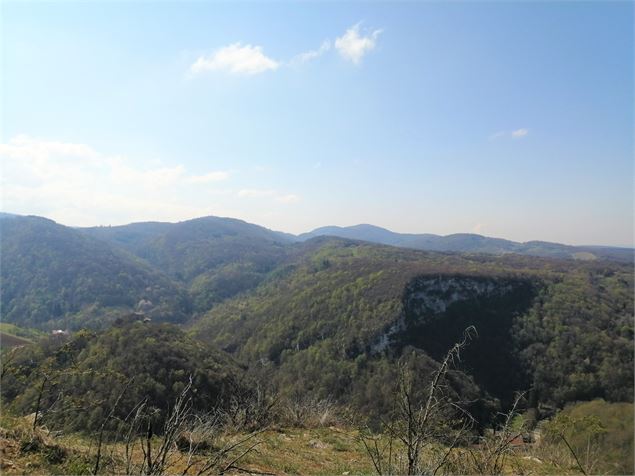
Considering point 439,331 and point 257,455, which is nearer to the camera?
point 257,455

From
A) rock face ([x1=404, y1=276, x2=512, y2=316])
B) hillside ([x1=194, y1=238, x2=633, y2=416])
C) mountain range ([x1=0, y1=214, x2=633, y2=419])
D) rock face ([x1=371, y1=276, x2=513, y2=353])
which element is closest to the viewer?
mountain range ([x1=0, y1=214, x2=633, y2=419])

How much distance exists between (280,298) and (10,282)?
13256cm

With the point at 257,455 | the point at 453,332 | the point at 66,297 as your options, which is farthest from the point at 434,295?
the point at 66,297

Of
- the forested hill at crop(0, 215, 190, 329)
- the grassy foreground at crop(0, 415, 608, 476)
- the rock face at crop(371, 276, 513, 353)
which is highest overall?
the grassy foreground at crop(0, 415, 608, 476)

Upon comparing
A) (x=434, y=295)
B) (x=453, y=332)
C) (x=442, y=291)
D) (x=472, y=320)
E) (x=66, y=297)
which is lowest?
(x=66, y=297)

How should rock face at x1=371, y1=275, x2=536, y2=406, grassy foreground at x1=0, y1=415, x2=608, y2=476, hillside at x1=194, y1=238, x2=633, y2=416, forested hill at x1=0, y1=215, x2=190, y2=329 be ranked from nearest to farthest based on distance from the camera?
grassy foreground at x1=0, y1=415, x2=608, y2=476
hillside at x1=194, y1=238, x2=633, y2=416
rock face at x1=371, y1=275, x2=536, y2=406
forested hill at x1=0, y1=215, x2=190, y2=329

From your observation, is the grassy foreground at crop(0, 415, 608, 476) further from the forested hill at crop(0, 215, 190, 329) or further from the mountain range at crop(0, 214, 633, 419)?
the forested hill at crop(0, 215, 190, 329)

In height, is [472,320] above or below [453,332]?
above

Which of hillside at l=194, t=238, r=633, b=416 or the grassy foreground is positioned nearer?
the grassy foreground

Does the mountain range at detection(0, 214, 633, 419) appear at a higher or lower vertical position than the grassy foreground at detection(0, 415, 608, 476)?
lower

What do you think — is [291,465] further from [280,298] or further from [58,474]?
[280,298]

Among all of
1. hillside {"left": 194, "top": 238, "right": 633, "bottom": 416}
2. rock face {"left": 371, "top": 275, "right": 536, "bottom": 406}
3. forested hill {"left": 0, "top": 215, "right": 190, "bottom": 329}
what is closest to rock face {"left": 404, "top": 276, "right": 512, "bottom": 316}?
rock face {"left": 371, "top": 275, "right": 536, "bottom": 406}

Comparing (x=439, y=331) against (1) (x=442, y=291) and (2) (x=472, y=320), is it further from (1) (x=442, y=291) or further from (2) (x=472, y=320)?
(1) (x=442, y=291)

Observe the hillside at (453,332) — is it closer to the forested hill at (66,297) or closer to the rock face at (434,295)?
the rock face at (434,295)
